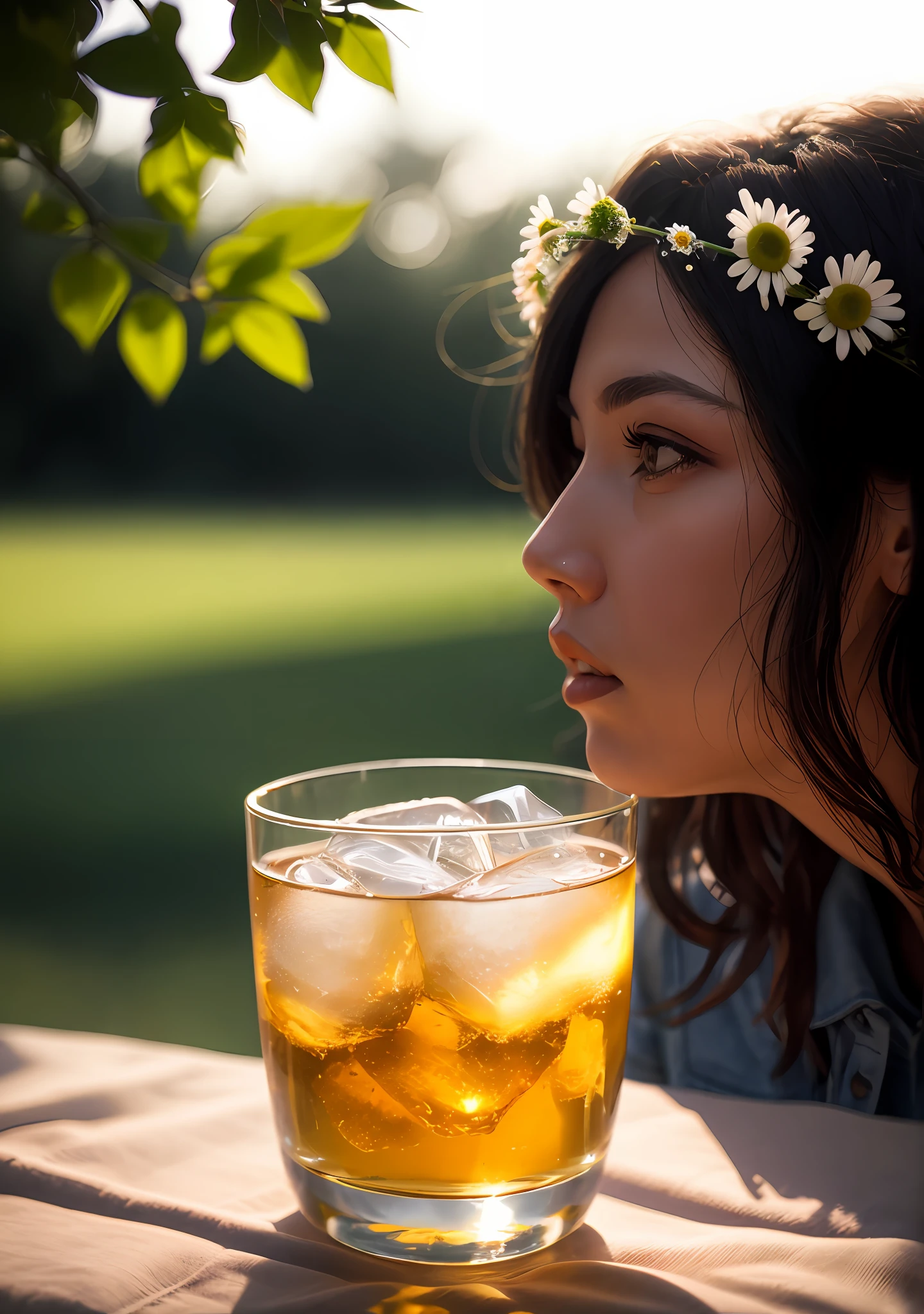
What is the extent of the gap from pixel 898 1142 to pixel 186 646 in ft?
30.3

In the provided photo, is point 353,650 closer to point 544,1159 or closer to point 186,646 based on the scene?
point 186,646

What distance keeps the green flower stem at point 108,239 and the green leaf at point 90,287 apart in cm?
2

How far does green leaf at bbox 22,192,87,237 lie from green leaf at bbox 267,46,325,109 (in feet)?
0.36

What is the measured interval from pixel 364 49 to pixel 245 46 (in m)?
0.05

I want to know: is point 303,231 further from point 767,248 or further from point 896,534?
point 896,534

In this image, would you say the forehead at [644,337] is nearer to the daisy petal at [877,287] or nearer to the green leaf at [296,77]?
the daisy petal at [877,287]

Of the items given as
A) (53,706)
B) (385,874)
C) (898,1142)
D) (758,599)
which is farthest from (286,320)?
(53,706)

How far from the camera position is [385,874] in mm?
560

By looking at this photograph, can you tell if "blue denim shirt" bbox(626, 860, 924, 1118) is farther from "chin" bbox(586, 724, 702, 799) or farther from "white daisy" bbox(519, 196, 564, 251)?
"white daisy" bbox(519, 196, 564, 251)

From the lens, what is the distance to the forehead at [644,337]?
0.73 meters

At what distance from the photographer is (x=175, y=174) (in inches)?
18.7

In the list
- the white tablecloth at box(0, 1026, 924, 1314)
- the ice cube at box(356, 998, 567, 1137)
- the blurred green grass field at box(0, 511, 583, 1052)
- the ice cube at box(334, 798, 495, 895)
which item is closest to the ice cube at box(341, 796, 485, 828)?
the ice cube at box(334, 798, 495, 895)

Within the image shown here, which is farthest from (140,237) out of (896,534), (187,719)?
(187,719)

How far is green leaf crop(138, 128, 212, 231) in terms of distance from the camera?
47 centimetres
